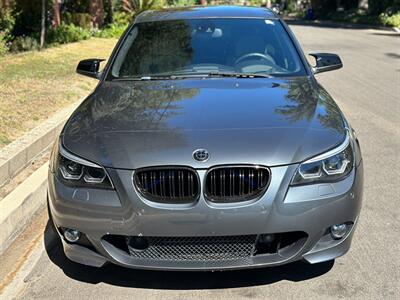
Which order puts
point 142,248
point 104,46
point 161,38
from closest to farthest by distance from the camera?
1. point 142,248
2. point 161,38
3. point 104,46

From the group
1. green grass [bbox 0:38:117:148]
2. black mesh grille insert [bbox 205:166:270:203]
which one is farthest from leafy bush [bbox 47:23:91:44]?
black mesh grille insert [bbox 205:166:270:203]

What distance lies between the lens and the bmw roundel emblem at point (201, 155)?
3.25 m

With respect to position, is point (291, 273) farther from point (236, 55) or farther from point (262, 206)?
point (236, 55)

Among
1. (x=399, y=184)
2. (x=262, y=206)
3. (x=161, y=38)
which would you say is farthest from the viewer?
(x=399, y=184)

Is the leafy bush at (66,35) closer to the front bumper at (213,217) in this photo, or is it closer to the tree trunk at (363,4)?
the front bumper at (213,217)

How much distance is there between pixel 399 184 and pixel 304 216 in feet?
8.77

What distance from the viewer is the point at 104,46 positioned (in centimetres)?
1733

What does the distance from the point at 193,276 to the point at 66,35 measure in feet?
54.8

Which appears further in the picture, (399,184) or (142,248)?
(399,184)

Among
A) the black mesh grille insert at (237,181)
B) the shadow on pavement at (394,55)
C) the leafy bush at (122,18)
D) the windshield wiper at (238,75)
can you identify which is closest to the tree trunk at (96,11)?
the leafy bush at (122,18)

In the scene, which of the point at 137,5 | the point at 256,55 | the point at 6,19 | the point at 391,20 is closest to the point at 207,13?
the point at 256,55

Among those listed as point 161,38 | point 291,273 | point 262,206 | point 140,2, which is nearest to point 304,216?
point 262,206

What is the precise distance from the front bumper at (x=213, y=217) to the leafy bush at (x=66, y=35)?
1631 cm

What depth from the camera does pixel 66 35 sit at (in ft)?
62.8
